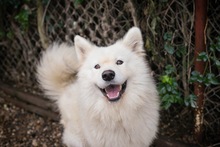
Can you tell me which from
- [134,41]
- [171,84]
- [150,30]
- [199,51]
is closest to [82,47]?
[134,41]

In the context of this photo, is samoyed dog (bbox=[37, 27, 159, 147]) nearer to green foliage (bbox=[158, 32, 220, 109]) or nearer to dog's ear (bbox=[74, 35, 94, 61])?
dog's ear (bbox=[74, 35, 94, 61])

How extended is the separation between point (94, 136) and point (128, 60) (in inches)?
33.5

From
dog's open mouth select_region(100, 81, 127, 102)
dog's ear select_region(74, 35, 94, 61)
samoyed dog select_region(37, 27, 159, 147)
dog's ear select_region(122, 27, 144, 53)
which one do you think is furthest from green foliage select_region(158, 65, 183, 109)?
dog's ear select_region(74, 35, 94, 61)

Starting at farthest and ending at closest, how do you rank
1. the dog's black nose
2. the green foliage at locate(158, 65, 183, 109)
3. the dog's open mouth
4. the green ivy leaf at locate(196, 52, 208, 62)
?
1. the green foliage at locate(158, 65, 183, 109)
2. the green ivy leaf at locate(196, 52, 208, 62)
3. the dog's open mouth
4. the dog's black nose

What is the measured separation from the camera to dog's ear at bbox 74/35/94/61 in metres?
1.87

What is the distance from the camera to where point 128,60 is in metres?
1.76

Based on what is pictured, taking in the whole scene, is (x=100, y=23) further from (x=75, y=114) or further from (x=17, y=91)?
(x=17, y=91)

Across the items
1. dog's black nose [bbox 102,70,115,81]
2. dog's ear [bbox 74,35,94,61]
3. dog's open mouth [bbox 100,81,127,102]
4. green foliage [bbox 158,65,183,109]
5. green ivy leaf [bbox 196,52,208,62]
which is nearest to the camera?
dog's black nose [bbox 102,70,115,81]

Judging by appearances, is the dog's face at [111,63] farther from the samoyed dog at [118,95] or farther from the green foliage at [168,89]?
the green foliage at [168,89]

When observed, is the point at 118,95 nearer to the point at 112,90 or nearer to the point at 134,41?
the point at 112,90

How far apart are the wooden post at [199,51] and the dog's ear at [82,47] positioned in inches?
43.7

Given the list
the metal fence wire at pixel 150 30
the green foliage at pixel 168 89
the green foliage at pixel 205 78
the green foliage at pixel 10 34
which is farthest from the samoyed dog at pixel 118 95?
the green foliage at pixel 10 34

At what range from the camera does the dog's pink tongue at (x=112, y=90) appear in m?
1.66

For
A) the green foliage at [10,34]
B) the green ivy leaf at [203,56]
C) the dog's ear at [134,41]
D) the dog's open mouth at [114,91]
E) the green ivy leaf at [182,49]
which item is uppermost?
the green foliage at [10,34]
